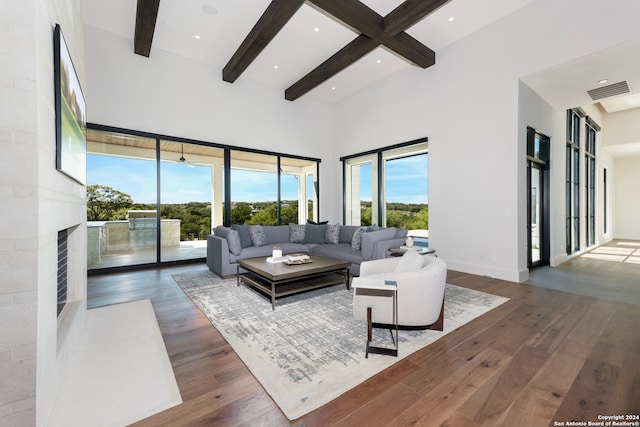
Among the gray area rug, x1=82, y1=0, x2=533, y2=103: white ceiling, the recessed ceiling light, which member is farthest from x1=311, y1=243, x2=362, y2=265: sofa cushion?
the recessed ceiling light

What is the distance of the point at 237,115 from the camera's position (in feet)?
20.4

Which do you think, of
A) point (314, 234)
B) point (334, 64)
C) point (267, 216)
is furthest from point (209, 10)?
point (267, 216)

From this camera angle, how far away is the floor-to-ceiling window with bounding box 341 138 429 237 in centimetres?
596

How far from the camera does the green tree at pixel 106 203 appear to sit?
15.8 feet

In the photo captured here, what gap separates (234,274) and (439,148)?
14.9 ft

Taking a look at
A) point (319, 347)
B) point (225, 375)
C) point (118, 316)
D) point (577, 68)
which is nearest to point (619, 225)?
point (577, 68)

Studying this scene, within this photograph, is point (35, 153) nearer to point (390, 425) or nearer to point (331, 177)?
point (390, 425)

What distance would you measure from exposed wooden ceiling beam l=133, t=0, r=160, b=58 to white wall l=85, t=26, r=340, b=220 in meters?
0.31

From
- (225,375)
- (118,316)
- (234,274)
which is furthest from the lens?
(234,274)

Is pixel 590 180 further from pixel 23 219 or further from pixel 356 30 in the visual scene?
pixel 23 219

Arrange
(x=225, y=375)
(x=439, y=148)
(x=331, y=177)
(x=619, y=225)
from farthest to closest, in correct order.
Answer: (x=619, y=225) < (x=331, y=177) < (x=439, y=148) < (x=225, y=375)

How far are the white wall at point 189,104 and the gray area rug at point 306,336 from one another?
139 inches

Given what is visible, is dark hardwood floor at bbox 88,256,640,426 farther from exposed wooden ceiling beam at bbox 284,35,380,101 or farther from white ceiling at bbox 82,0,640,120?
exposed wooden ceiling beam at bbox 284,35,380,101

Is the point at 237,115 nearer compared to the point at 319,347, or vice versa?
the point at 319,347
